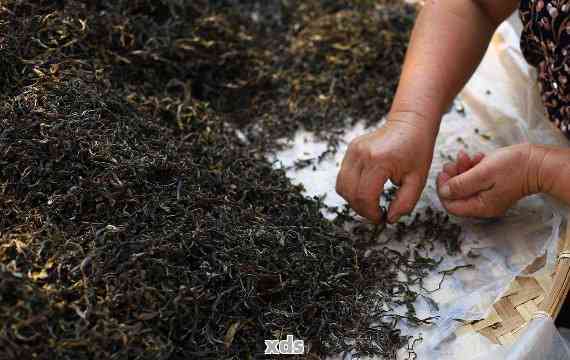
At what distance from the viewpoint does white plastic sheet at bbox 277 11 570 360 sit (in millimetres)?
1031

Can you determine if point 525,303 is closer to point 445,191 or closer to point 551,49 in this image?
point 445,191

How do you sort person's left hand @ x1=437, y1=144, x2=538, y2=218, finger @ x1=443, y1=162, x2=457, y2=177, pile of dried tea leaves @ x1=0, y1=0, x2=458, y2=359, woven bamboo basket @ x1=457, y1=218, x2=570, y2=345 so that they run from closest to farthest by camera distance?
pile of dried tea leaves @ x1=0, y1=0, x2=458, y2=359
woven bamboo basket @ x1=457, y1=218, x2=570, y2=345
person's left hand @ x1=437, y1=144, x2=538, y2=218
finger @ x1=443, y1=162, x2=457, y2=177

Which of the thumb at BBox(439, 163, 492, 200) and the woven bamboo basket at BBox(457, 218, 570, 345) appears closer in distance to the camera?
the woven bamboo basket at BBox(457, 218, 570, 345)

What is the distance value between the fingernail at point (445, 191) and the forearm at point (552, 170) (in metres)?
0.15

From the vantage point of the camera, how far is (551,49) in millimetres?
1149

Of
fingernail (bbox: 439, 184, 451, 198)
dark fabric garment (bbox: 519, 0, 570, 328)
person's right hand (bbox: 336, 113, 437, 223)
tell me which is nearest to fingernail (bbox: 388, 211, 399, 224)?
person's right hand (bbox: 336, 113, 437, 223)

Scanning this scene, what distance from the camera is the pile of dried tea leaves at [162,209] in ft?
3.00

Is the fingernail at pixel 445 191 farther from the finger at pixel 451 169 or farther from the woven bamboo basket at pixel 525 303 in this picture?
the woven bamboo basket at pixel 525 303

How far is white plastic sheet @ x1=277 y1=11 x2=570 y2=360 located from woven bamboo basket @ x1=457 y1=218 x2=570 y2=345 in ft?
0.05

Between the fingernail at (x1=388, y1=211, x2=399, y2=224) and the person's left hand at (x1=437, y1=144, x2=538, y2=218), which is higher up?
the person's left hand at (x1=437, y1=144, x2=538, y2=218)

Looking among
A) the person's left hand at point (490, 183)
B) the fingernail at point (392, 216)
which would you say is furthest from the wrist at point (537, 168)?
the fingernail at point (392, 216)

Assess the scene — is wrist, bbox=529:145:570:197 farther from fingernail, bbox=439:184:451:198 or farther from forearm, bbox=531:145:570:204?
fingernail, bbox=439:184:451:198

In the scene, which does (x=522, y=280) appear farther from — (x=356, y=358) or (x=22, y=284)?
(x=22, y=284)

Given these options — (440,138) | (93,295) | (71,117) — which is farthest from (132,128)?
(440,138)
